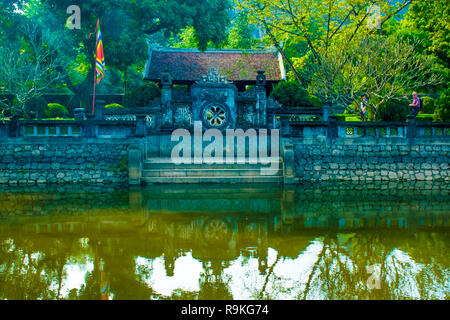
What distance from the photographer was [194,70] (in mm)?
24312

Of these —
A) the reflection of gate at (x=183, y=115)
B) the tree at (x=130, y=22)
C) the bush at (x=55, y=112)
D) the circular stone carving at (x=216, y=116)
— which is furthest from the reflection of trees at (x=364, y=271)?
the tree at (x=130, y=22)

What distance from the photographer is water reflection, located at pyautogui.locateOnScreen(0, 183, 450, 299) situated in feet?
17.7

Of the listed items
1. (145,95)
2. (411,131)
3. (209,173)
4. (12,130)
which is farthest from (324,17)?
(12,130)

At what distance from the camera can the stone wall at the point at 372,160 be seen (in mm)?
14922

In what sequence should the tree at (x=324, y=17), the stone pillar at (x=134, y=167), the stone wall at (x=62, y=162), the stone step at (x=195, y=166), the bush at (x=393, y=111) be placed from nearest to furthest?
the stone pillar at (x=134, y=167) → the stone wall at (x=62, y=162) → the stone step at (x=195, y=166) → the bush at (x=393, y=111) → the tree at (x=324, y=17)

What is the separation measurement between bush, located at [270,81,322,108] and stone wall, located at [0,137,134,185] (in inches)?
353

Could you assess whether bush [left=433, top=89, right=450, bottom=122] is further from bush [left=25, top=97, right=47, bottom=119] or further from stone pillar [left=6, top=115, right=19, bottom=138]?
bush [left=25, top=97, right=47, bottom=119]

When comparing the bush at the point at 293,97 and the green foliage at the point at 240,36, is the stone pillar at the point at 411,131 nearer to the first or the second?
the bush at the point at 293,97

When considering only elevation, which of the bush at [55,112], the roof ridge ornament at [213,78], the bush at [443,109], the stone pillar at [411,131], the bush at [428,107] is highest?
the roof ridge ornament at [213,78]

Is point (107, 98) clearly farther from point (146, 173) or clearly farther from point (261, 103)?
→ point (146, 173)

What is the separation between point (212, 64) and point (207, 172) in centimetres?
1244

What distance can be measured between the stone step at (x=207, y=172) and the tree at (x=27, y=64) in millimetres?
9333

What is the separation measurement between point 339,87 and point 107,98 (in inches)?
595
